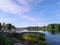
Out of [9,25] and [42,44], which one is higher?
[9,25]

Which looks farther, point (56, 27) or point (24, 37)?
point (56, 27)

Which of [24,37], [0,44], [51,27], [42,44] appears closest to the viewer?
[0,44]

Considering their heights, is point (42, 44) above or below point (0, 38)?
below

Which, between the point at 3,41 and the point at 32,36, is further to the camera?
the point at 32,36

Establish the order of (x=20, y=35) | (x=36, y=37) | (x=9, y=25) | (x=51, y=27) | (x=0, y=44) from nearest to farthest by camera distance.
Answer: (x=0, y=44) < (x=36, y=37) < (x=20, y=35) < (x=9, y=25) < (x=51, y=27)

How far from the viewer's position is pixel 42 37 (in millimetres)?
42250

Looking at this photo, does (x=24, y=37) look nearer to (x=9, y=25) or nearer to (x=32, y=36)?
(x=32, y=36)

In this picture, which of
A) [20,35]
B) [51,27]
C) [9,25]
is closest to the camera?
[20,35]

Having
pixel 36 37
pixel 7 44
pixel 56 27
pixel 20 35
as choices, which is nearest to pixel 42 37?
pixel 36 37

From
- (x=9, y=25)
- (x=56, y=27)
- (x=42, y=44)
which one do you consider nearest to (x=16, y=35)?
(x=42, y=44)

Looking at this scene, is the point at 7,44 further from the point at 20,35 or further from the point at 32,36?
the point at 20,35

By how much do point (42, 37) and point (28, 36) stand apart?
14.3 feet

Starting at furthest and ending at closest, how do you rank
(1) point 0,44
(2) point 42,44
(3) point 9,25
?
(3) point 9,25 → (2) point 42,44 → (1) point 0,44

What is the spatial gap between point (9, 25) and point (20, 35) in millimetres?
36466
